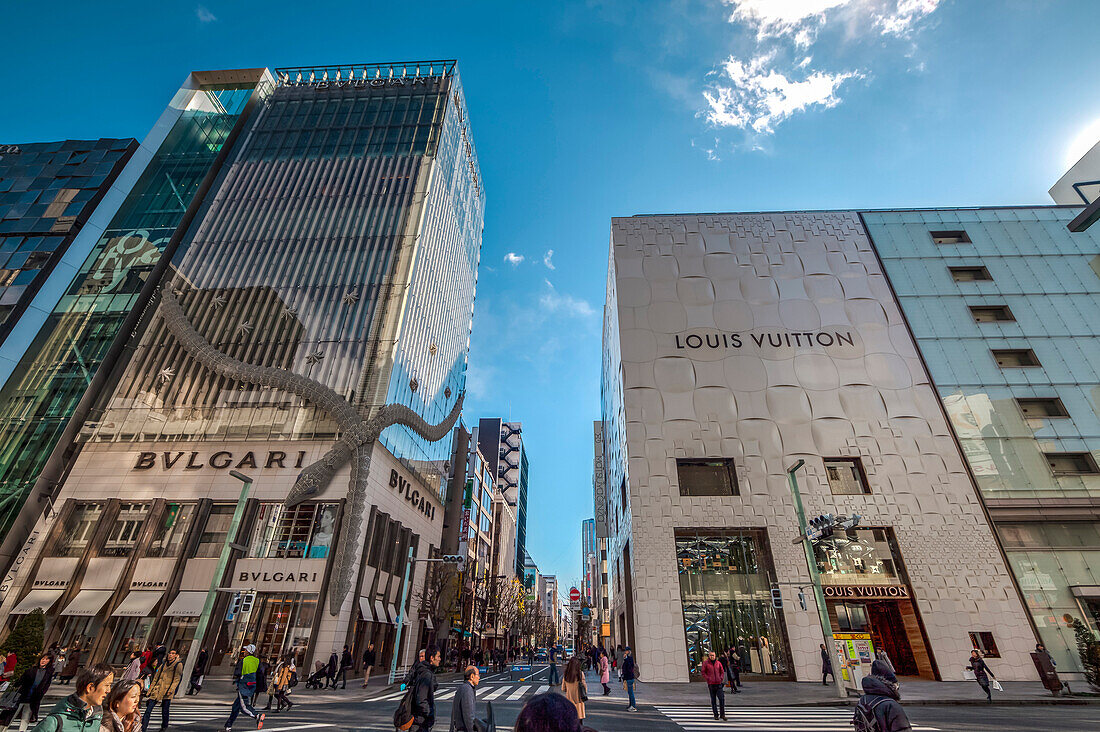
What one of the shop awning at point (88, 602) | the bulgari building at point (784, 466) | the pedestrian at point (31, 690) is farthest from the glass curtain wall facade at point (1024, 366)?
the shop awning at point (88, 602)

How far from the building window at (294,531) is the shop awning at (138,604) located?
16.4ft

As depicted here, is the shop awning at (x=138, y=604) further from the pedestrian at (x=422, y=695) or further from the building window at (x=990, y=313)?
the building window at (x=990, y=313)

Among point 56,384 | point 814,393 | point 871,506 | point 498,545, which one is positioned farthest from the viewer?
point 498,545

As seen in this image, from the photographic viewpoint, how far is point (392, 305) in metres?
35.8

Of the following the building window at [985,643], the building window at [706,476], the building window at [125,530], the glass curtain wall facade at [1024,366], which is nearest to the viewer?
the building window at [985,643]

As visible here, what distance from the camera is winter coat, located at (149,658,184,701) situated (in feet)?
34.4

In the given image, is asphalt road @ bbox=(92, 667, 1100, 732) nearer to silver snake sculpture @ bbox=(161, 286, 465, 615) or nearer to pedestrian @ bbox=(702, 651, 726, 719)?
pedestrian @ bbox=(702, 651, 726, 719)

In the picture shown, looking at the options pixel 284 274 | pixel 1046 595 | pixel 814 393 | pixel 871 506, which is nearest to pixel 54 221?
pixel 284 274

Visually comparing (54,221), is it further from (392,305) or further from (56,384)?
(392,305)

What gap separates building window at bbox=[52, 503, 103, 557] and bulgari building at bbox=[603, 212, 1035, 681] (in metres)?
32.0

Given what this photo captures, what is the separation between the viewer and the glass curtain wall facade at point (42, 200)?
1450 inches

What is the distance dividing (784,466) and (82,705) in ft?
102

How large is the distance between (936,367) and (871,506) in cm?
1165

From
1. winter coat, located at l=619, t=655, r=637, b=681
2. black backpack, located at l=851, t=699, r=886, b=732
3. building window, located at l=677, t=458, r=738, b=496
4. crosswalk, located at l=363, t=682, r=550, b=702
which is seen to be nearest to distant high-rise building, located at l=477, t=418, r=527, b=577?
building window, located at l=677, t=458, r=738, b=496
